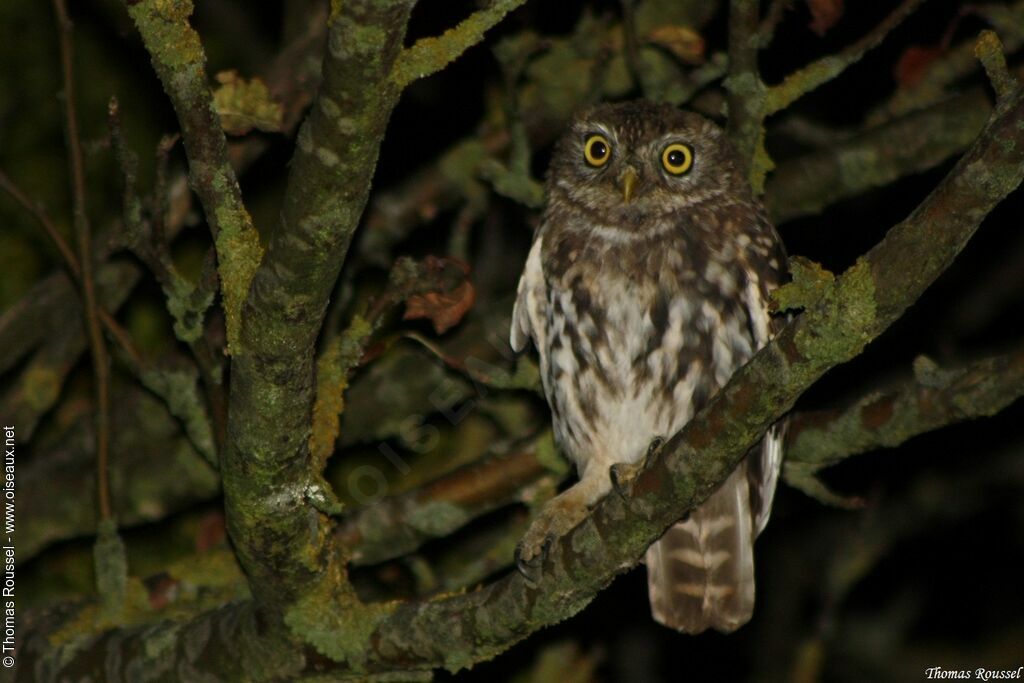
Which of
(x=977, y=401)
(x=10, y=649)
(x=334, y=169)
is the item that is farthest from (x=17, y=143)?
(x=977, y=401)

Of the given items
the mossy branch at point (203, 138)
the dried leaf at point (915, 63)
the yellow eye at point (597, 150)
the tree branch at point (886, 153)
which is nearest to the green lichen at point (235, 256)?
the mossy branch at point (203, 138)

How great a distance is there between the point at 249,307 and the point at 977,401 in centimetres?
198

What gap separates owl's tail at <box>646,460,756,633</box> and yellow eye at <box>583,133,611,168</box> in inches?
46.5

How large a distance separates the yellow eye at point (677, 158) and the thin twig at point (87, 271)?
1902mm

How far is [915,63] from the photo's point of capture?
508 cm

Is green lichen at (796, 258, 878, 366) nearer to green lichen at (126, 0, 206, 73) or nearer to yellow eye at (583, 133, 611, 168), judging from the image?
green lichen at (126, 0, 206, 73)

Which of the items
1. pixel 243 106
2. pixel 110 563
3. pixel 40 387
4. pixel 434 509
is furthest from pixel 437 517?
pixel 40 387

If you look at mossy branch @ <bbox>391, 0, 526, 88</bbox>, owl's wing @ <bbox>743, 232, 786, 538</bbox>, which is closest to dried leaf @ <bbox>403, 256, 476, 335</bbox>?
owl's wing @ <bbox>743, 232, 786, 538</bbox>

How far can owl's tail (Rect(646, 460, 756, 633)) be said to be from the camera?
14.4ft

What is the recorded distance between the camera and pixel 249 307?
2893 millimetres

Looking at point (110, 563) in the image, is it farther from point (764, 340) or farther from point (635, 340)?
point (764, 340)

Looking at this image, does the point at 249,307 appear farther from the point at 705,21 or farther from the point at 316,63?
the point at 705,21

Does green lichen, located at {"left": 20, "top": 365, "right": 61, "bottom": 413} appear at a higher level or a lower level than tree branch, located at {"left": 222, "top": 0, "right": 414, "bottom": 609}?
higher

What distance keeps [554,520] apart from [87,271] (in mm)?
1663
